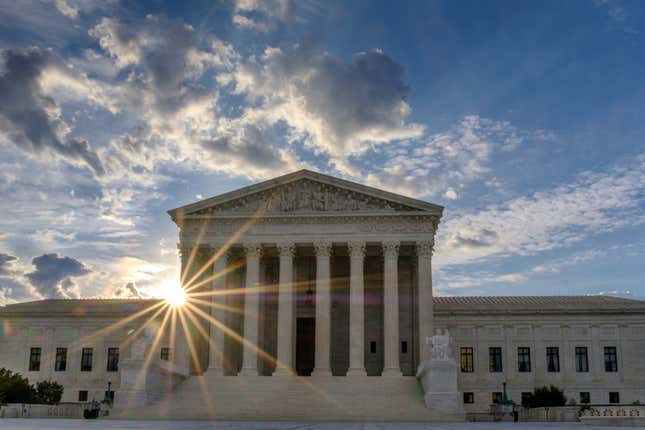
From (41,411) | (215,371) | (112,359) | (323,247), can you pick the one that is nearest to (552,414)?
(323,247)

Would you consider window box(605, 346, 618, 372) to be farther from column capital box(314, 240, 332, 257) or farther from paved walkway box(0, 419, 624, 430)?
paved walkway box(0, 419, 624, 430)

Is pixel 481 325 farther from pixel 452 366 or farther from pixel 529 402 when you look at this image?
pixel 452 366

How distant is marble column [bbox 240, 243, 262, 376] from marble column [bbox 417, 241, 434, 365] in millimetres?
11667

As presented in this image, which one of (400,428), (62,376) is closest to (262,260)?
(62,376)

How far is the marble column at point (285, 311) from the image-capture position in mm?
51969

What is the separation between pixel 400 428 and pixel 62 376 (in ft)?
136

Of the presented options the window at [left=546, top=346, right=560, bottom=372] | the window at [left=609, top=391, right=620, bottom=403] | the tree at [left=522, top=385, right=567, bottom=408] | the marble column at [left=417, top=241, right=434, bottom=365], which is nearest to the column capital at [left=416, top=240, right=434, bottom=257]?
the marble column at [left=417, top=241, right=434, bottom=365]

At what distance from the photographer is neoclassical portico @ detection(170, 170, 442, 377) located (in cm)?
5241

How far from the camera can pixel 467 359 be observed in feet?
201

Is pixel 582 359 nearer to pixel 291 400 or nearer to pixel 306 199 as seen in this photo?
pixel 306 199

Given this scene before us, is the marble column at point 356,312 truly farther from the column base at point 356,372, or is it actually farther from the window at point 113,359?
the window at point 113,359

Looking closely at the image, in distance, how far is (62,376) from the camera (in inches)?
2520

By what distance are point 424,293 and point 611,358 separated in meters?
19.3

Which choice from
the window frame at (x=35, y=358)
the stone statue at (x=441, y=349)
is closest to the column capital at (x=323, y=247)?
the stone statue at (x=441, y=349)
